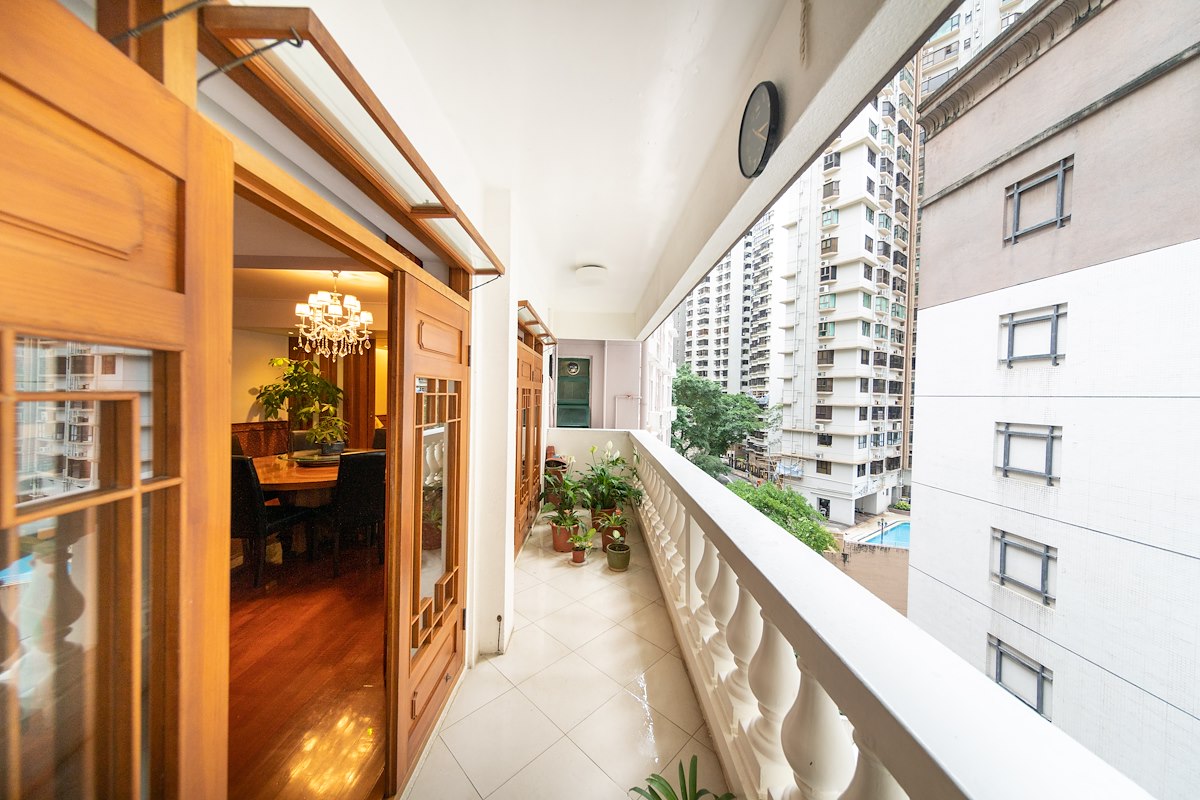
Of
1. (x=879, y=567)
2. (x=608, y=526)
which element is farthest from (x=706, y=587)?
(x=608, y=526)

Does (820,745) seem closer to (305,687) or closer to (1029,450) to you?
(1029,450)

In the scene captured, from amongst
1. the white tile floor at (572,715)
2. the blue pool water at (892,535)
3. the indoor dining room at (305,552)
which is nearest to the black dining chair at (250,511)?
the indoor dining room at (305,552)

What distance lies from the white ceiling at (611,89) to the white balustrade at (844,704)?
1.14 metres

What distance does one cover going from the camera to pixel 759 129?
4.17ft

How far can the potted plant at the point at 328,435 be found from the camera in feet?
11.7

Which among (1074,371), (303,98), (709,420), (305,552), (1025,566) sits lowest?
(305,552)

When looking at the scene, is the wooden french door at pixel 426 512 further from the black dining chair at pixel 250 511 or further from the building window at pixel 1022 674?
the black dining chair at pixel 250 511

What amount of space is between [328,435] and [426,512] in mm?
2685

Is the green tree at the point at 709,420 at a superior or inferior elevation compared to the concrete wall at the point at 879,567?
superior

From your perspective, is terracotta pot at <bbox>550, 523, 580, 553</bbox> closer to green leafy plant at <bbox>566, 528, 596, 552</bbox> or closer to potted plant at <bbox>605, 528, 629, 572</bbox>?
green leafy plant at <bbox>566, 528, 596, 552</bbox>

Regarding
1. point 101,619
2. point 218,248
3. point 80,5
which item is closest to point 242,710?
point 101,619

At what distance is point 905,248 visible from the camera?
113 cm

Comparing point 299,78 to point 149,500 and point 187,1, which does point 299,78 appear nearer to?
point 187,1

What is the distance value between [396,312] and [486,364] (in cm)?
75
